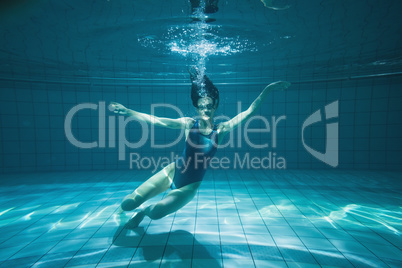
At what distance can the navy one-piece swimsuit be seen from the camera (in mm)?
2803

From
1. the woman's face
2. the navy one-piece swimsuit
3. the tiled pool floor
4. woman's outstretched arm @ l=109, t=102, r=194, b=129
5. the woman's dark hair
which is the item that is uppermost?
the woman's dark hair

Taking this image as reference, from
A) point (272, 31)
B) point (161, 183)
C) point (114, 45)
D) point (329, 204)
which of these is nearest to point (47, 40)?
point (114, 45)

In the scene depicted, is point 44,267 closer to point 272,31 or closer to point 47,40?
point 47,40

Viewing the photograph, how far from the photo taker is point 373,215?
338cm

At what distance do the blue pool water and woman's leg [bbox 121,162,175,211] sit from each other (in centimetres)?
45

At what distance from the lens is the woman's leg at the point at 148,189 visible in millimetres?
2777

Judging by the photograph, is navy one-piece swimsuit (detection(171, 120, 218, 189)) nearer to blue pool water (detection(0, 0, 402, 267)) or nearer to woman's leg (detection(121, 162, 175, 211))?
woman's leg (detection(121, 162, 175, 211))

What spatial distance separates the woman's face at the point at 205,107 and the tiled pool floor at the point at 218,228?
67.8 inches

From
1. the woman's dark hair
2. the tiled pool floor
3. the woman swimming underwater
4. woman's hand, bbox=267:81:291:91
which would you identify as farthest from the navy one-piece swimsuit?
woman's hand, bbox=267:81:291:91

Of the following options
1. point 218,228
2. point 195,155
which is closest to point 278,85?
point 195,155

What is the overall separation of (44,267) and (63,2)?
3882mm

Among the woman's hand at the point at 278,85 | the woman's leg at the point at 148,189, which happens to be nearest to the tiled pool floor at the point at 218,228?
the woman's leg at the point at 148,189

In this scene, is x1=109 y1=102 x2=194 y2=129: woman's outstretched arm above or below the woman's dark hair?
below

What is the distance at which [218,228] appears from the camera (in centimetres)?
299
